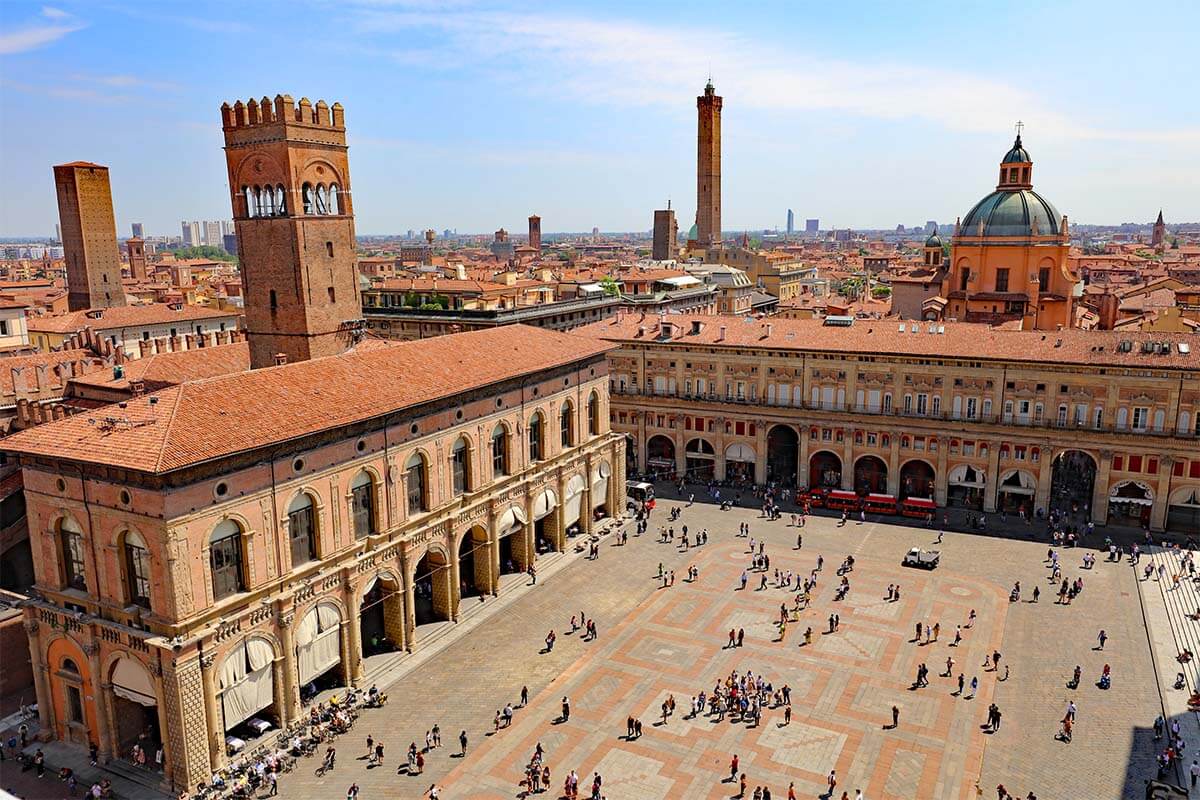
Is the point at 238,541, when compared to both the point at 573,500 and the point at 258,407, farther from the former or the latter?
the point at 573,500

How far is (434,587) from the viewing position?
44906 millimetres

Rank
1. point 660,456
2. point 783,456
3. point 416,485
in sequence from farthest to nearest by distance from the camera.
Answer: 1. point 660,456
2. point 783,456
3. point 416,485

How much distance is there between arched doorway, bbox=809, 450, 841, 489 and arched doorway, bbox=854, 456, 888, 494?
1.49 m

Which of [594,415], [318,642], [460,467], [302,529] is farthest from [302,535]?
[594,415]

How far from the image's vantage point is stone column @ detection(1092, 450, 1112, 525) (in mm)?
57062

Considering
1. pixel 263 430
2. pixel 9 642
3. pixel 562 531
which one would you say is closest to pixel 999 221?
pixel 562 531

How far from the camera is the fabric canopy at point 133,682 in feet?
103

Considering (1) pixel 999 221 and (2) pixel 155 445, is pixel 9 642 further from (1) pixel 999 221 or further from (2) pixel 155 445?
(1) pixel 999 221

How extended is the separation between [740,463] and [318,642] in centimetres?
4033

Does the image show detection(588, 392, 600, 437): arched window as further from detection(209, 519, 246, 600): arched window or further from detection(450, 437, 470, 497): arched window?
detection(209, 519, 246, 600): arched window

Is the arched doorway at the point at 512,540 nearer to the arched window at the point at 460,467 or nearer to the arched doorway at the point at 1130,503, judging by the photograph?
the arched window at the point at 460,467

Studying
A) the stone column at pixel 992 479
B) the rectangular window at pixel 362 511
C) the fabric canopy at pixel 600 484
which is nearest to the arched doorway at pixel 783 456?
the stone column at pixel 992 479

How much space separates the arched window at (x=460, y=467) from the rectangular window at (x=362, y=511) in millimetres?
5751

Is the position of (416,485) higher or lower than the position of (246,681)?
higher
